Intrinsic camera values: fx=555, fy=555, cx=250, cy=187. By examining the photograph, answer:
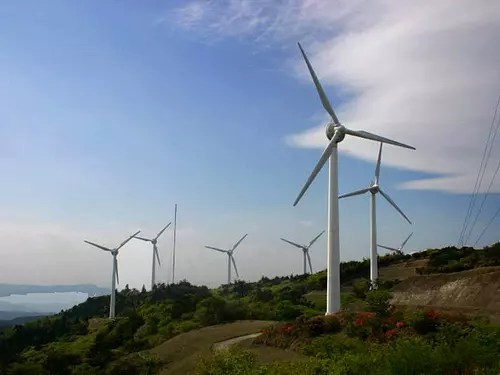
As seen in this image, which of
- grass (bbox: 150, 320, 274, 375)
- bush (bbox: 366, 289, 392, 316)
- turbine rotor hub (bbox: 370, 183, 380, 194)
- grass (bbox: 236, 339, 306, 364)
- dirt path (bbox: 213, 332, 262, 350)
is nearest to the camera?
grass (bbox: 236, 339, 306, 364)

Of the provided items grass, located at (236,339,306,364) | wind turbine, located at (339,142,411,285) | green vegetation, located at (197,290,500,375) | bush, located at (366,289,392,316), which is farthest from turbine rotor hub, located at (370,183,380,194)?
grass, located at (236,339,306,364)

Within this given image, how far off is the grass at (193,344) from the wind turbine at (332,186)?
232 inches

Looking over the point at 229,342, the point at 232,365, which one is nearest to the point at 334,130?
the point at 229,342

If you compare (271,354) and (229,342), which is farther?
(229,342)

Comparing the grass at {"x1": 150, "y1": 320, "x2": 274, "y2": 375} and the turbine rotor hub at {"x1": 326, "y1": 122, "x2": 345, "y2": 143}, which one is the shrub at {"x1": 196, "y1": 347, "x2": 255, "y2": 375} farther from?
the turbine rotor hub at {"x1": 326, "y1": 122, "x2": 345, "y2": 143}

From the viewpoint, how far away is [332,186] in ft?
124

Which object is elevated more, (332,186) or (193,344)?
(332,186)

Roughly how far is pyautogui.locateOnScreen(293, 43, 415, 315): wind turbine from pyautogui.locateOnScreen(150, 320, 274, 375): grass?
5.90 m

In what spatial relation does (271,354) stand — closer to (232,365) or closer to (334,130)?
(232,365)

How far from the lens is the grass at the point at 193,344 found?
30.7m

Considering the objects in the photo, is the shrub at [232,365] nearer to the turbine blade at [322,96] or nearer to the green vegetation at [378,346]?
the green vegetation at [378,346]

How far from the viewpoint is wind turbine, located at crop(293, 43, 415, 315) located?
36.1 meters

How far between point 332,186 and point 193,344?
13.9 meters

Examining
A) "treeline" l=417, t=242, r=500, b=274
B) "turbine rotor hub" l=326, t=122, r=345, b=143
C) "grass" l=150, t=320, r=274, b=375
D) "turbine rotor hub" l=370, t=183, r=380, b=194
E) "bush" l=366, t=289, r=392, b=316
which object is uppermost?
"turbine rotor hub" l=326, t=122, r=345, b=143
